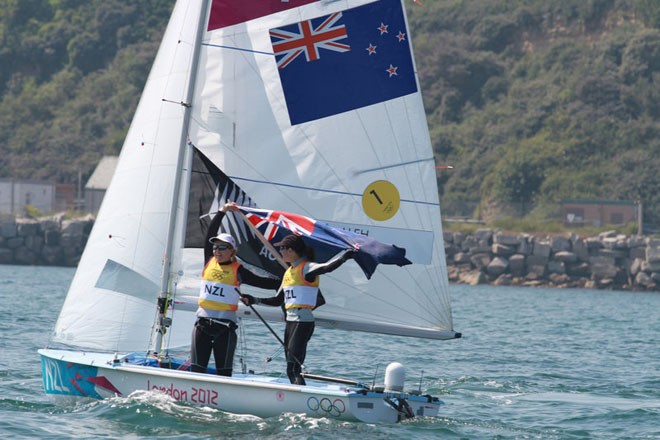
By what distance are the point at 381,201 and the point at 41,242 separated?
138ft

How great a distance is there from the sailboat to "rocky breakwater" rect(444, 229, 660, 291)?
121 ft

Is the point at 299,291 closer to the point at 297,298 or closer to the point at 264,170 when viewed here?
the point at 297,298

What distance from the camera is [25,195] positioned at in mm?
61469

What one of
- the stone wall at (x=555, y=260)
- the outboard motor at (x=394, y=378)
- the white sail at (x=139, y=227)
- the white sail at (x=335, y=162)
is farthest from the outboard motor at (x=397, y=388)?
the stone wall at (x=555, y=260)

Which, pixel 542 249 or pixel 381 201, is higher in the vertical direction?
pixel 381 201

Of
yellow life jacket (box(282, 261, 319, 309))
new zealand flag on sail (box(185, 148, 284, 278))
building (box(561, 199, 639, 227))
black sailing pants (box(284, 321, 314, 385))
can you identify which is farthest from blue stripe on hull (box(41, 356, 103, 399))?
building (box(561, 199, 639, 227))

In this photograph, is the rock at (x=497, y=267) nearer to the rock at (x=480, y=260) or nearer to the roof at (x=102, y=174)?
the rock at (x=480, y=260)

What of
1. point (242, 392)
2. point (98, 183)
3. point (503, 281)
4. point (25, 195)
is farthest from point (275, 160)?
point (25, 195)

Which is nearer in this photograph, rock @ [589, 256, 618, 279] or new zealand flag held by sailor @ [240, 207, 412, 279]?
new zealand flag held by sailor @ [240, 207, 412, 279]

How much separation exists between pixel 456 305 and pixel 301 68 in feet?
71.5

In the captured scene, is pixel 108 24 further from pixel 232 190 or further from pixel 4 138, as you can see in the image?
pixel 232 190

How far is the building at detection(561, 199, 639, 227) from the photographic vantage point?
54250 millimetres

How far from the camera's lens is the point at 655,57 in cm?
6788

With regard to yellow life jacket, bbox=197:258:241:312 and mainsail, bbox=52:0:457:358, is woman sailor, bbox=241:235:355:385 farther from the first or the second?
mainsail, bbox=52:0:457:358
